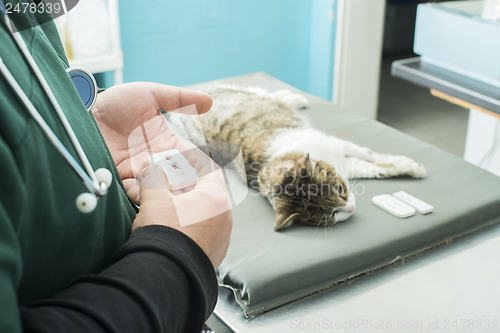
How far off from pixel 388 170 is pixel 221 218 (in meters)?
1.02

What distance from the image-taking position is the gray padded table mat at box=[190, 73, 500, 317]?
1.01 m

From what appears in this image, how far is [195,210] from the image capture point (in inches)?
21.2

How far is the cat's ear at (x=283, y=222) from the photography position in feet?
4.02

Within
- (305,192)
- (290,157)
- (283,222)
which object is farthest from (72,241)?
(290,157)

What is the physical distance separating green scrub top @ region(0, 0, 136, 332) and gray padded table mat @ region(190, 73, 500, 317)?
562mm

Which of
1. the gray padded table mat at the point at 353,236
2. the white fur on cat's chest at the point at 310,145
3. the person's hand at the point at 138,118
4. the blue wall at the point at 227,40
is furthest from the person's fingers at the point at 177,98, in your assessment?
the blue wall at the point at 227,40

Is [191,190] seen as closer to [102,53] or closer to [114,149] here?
[114,149]

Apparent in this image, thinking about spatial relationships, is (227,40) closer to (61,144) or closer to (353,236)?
(353,236)

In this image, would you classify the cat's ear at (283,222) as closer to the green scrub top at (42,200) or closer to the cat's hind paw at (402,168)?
the cat's hind paw at (402,168)

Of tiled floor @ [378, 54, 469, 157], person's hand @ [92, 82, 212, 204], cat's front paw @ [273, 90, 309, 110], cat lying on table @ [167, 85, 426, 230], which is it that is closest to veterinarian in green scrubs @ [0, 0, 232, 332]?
person's hand @ [92, 82, 212, 204]

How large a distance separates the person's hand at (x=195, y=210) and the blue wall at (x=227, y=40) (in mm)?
2203

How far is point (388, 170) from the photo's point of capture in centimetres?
145

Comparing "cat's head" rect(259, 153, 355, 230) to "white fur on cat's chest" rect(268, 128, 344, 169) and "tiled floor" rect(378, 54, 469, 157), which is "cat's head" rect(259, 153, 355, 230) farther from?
"tiled floor" rect(378, 54, 469, 157)

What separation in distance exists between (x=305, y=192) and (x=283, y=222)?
0.60 ft
